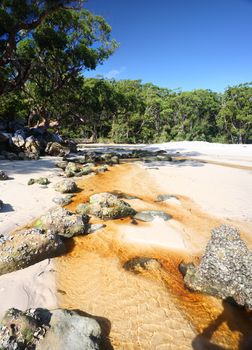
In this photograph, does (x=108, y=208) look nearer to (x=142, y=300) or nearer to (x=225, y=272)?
(x=142, y=300)

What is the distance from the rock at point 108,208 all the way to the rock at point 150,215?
11.1 inches

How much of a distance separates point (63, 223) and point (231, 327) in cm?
426

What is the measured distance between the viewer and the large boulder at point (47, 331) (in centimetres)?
286

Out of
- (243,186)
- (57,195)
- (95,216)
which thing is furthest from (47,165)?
(243,186)

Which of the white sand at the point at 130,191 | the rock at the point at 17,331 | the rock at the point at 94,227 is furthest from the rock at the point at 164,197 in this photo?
the rock at the point at 17,331

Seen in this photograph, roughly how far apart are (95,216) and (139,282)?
3121 mm

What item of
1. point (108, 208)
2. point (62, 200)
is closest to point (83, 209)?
point (108, 208)

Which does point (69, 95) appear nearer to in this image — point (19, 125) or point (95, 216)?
point (19, 125)

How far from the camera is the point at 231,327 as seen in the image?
364 centimetres

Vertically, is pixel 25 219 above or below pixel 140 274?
above

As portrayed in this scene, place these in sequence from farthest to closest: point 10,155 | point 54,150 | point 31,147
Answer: point 54,150, point 31,147, point 10,155

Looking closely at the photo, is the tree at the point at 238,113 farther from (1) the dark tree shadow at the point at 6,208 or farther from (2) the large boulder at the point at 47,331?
(2) the large boulder at the point at 47,331

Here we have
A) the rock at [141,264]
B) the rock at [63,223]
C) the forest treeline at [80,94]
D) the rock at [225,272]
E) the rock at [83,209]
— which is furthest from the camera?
the forest treeline at [80,94]

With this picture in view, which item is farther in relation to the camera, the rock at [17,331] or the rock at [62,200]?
the rock at [62,200]
